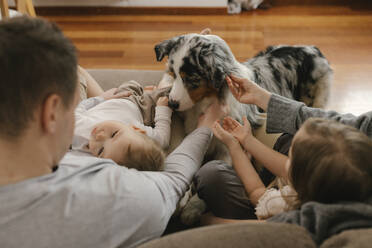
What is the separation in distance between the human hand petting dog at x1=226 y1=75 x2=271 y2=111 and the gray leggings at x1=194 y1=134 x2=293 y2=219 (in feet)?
1.18

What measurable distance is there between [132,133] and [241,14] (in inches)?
139

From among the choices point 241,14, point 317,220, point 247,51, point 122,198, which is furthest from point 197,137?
point 241,14

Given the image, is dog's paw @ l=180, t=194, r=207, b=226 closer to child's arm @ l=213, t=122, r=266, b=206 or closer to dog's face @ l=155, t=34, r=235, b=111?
child's arm @ l=213, t=122, r=266, b=206

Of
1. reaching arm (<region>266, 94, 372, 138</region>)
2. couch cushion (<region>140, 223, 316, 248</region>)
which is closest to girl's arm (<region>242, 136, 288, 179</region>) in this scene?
reaching arm (<region>266, 94, 372, 138</region>)

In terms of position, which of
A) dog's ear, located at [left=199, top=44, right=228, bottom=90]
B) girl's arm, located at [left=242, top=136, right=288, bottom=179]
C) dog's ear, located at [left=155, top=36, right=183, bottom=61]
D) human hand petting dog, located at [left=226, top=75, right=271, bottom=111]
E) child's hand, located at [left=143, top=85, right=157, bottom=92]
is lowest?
girl's arm, located at [left=242, top=136, right=288, bottom=179]

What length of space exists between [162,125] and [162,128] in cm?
2

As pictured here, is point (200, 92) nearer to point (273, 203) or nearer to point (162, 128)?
point (162, 128)

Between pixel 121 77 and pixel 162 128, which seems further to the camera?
pixel 121 77

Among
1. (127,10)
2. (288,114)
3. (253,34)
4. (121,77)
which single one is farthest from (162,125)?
(127,10)

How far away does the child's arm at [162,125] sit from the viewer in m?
1.59

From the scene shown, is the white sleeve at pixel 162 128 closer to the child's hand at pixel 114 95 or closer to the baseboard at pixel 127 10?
the child's hand at pixel 114 95

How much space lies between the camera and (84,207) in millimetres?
890

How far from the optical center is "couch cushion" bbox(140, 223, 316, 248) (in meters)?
0.79

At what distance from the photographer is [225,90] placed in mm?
1731
